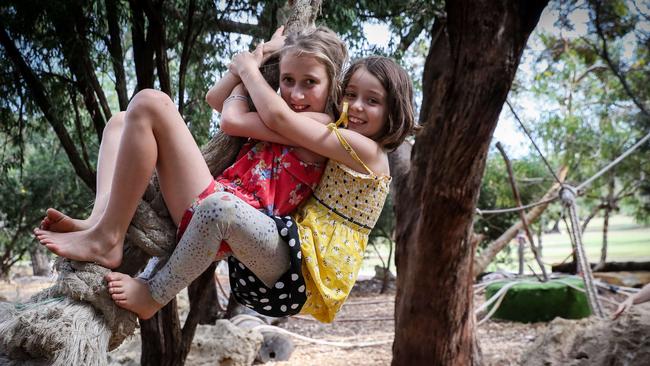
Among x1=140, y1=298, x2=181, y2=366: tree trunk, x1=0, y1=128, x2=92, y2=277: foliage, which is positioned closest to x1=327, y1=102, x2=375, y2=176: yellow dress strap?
x1=140, y1=298, x2=181, y2=366: tree trunk

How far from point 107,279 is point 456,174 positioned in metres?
1.89

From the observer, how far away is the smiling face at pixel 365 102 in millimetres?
1778

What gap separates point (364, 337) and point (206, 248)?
5.41 meters

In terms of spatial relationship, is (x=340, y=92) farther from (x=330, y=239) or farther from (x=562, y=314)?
(x=562, y=314)

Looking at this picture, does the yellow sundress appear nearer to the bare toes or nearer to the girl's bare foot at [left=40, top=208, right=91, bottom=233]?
the bare toes

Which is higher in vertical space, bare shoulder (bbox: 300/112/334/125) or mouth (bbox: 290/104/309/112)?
mouth (bbox: 290/104/309/112)

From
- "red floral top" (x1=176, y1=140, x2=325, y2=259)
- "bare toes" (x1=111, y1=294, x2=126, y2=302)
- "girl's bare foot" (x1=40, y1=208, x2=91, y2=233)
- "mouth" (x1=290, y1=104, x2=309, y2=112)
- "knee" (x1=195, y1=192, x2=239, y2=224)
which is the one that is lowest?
"bare toes" (x1=111, y1=294, x2=126, y2=302)

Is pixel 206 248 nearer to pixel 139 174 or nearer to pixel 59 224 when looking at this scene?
pixel 139 174

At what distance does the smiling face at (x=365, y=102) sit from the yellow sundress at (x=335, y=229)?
104 millimetres

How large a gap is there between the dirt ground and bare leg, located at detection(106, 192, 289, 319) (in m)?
2.85

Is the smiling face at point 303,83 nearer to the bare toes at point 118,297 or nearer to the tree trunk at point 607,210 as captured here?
the bare toes at point 118,297

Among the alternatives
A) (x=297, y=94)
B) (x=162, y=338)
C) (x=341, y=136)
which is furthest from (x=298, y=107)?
(x=162, y=338)

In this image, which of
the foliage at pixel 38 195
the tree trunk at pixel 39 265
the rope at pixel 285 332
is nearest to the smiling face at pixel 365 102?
the rope at pixel 285 332

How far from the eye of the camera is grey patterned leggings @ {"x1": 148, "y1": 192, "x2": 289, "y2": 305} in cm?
153
